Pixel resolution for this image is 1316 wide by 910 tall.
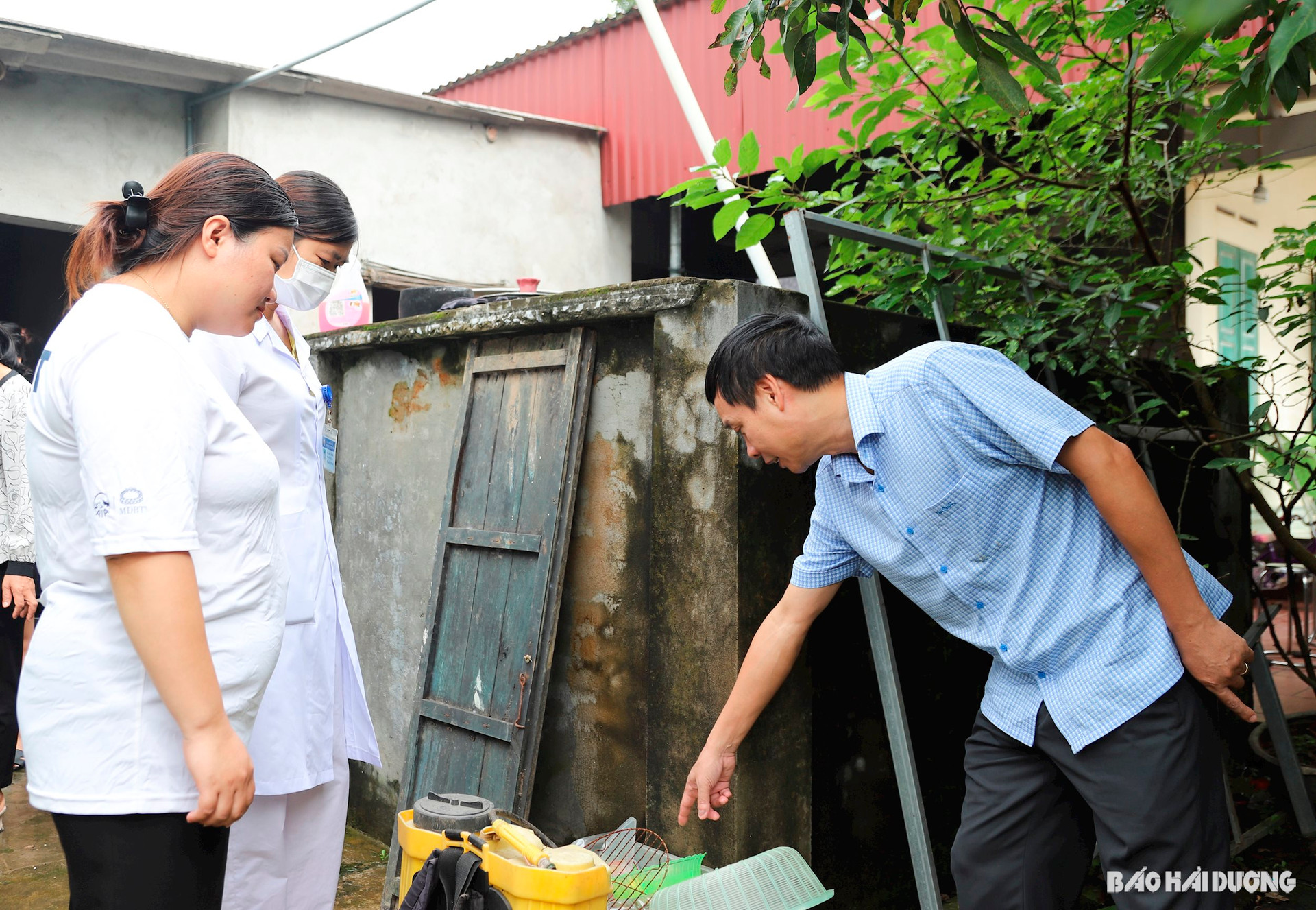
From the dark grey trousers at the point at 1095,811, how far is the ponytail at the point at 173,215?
5.69 feet

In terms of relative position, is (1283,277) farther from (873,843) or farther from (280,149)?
(280,149)

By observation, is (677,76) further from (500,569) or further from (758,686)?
(758,686)

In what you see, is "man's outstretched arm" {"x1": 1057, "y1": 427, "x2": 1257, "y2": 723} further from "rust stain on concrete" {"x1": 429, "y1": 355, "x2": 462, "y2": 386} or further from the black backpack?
"rust stain on concrete" {"x1": 429, "y1": 355, "x2": 462, "y2": 386}

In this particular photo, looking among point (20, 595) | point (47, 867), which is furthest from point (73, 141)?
point (47, 867)

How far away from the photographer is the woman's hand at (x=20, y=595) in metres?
3.79

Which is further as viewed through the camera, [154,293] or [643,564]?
[643,564]

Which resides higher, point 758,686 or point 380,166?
point 380,166

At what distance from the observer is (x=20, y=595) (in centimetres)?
380

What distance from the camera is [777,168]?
308cm

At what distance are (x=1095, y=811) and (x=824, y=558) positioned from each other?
0.73m

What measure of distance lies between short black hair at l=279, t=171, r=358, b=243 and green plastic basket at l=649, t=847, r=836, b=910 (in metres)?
1.78

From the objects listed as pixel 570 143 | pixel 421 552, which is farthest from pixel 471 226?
pixel 421 552

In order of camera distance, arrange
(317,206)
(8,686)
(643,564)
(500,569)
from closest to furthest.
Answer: (317,206) → (643,564) → (500,569) → (8,686)

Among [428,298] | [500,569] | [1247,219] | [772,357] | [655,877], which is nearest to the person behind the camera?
[772,357]
